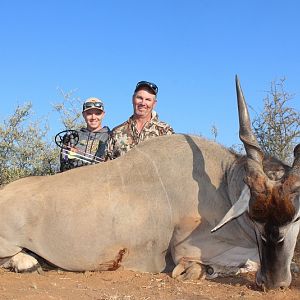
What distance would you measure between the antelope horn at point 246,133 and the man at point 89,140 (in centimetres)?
320

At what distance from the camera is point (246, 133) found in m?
4.57

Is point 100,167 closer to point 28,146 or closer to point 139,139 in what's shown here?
point 139,139

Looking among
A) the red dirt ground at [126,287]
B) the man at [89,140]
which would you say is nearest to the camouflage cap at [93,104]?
the man at [89,140]

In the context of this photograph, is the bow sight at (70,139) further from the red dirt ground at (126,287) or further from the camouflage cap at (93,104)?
the red dirt ground at (126,287)

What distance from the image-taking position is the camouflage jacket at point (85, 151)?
7445 millimetres

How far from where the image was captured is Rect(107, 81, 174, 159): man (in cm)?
711

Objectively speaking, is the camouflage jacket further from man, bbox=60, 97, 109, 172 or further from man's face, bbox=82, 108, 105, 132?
man's face, bbox=82, 108, 105, 132

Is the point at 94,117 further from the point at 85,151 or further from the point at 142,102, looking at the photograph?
the point at 142,102

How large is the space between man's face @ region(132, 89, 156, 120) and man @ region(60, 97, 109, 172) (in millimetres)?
765

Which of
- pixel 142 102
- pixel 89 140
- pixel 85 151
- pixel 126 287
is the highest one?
pixel 142 102

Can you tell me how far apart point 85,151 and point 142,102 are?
46.6 inches

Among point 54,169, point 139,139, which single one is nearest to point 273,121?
point 139,139

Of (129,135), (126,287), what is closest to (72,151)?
(129,135)

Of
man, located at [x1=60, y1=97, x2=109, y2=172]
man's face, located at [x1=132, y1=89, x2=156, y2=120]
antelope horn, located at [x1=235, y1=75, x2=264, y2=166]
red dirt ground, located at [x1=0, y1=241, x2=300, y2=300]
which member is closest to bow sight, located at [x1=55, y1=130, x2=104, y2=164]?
man, located at [x1=60, y1=97, x2=109, y2=172]
